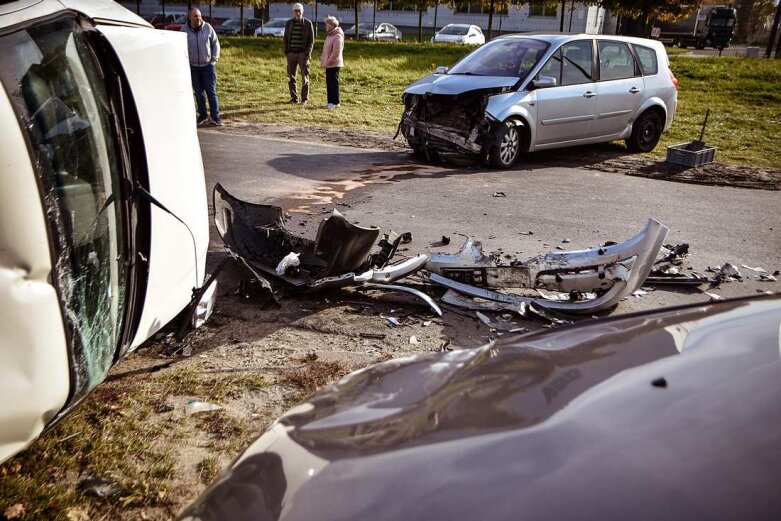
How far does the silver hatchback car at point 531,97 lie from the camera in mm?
9758

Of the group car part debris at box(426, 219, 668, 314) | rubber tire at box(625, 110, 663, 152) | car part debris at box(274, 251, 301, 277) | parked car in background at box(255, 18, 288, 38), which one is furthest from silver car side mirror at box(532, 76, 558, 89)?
parked car in background at box(255, 18, 288, 38)

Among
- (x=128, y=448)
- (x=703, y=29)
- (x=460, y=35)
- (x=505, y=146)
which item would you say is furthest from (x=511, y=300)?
(x=703, y=29)

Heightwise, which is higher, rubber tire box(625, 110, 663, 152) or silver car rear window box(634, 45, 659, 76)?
silver car rear window box(634, 45, 659, 76)

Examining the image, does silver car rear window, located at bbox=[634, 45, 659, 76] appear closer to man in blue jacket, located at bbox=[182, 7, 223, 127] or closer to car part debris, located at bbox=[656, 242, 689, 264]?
car part debris, located at bbox=[656, 242, 689, 264]

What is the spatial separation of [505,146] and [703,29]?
38.0 metres

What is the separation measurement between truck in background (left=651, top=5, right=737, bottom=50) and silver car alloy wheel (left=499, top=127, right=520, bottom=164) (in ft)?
107

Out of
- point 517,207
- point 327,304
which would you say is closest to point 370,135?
point 517,207

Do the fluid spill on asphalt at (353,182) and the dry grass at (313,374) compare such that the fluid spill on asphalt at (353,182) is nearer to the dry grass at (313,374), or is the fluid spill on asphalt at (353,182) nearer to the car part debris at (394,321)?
the car part debris at (394,321)

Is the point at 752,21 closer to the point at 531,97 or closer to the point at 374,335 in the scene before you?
A: the point at 531,97

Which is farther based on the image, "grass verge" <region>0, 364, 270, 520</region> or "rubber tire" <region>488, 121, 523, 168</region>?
"rubber tire" <region>488, 121, 523, 168</region>

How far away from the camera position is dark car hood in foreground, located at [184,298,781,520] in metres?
1.48

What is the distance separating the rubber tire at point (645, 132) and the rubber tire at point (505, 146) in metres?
2.71

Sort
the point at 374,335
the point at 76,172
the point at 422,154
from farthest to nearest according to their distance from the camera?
the point at 422,154, the point at 374,335, the point at 76,172

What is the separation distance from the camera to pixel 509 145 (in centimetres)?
993
